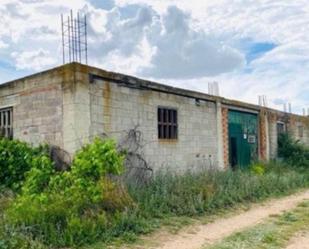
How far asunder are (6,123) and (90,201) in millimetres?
5010

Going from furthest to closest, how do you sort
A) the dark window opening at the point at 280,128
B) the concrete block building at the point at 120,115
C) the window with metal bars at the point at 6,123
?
the dark window opening at the point at 280,128, the window with metal bars at the point at 6,123, the concrete block building at the point at 120,115

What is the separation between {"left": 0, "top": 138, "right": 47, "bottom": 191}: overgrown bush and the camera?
31.4 ft

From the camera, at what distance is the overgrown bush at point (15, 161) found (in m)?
9.57

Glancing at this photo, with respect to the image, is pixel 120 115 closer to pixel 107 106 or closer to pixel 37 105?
pixel 107 106

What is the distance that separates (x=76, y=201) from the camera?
7.10 m

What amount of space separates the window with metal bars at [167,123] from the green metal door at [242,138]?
3790mm

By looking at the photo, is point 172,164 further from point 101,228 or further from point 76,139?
point 101,228

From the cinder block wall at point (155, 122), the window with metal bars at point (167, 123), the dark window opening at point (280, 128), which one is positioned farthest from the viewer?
the dark window opening at point (280, 128)

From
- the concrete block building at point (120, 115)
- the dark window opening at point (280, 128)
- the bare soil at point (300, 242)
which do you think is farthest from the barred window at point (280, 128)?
the bare soil at point (300, 242)

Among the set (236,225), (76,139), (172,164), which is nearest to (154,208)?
(236,225)

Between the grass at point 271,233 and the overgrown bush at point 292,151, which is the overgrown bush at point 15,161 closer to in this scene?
the grass at point 271,233

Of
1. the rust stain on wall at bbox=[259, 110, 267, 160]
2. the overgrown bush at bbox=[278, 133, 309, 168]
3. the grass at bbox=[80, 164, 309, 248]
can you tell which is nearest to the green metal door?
the rust stain on wall at bbox=[259, 110, 267, 160]

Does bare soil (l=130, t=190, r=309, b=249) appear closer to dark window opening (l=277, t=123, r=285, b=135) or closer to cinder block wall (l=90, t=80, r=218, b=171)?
cinder block wall (l=90, t=80, r=218, b=171)

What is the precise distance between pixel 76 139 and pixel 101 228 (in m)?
2.95
